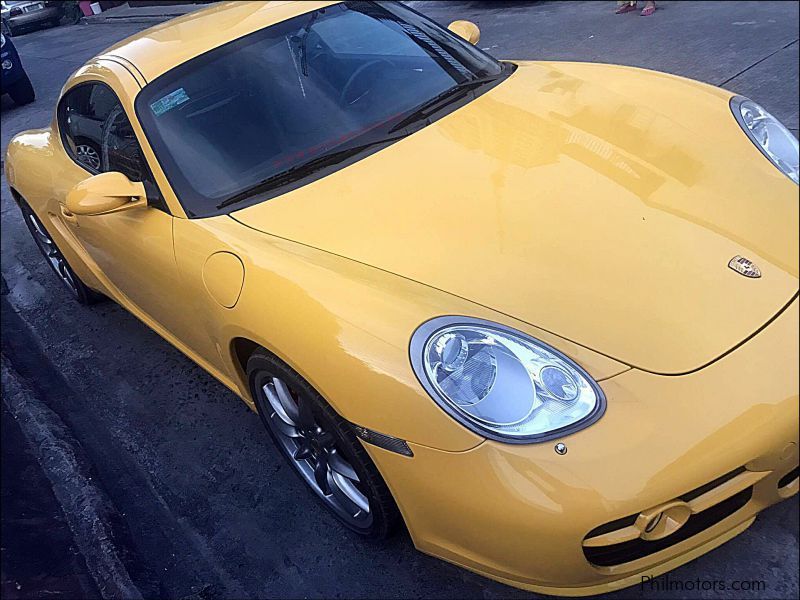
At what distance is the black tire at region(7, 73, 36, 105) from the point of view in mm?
2770

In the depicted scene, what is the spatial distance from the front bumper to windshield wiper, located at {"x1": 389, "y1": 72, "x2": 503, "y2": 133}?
1300 millimetres

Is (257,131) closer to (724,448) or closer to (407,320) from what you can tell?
(407,320)

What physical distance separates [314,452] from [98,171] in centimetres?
160

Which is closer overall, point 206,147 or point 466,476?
point 466,476

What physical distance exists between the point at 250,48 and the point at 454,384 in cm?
171

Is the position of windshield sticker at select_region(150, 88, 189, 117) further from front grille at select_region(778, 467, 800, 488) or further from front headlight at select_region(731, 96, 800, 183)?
front grille at select_region(778, 467, 800, 488)

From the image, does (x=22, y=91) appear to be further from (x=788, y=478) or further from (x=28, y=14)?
(x=788, y=478)

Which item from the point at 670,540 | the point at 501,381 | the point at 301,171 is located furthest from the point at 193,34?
the point at 670,540

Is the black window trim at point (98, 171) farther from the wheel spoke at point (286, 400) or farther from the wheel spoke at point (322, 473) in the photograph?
the wheel spoke at point (322, 473)

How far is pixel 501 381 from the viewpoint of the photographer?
4.96ft

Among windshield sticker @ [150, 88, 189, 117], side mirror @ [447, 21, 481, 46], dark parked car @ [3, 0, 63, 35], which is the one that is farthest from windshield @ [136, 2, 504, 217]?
dark parked car @ [3, 0, 63, 35]

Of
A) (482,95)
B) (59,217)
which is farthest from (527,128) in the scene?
(59,217)

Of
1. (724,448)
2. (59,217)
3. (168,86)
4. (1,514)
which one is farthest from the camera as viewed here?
(59,217)

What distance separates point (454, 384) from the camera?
1.52 m
